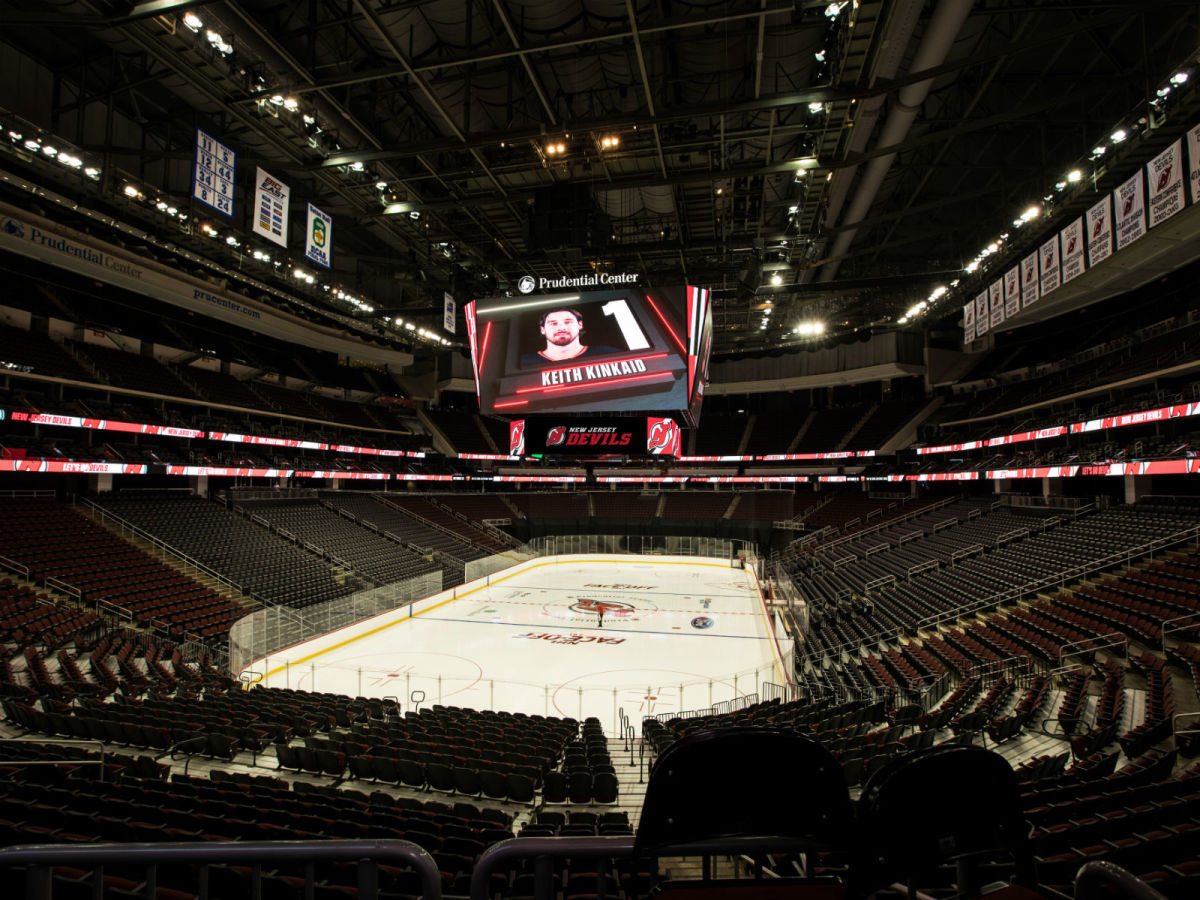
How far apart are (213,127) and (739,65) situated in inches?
625

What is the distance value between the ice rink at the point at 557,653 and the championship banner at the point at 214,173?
12.0m

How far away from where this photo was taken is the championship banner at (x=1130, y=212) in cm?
1444

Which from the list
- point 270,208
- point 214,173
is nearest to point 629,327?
point 270,208

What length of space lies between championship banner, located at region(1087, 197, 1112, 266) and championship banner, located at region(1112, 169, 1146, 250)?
0.36 m

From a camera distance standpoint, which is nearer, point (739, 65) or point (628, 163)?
point (739, 65)

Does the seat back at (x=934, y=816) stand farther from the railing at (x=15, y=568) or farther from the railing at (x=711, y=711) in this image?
the railing at (x=15, y=568)

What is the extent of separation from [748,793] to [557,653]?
1958 centimetres

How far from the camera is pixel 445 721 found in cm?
1226

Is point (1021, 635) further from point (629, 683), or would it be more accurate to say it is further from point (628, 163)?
point (628, 163)

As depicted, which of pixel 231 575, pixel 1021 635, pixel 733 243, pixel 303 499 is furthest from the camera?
pixel 303 499

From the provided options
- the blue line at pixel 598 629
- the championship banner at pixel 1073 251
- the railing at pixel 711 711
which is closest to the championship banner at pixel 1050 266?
the championship banner at pixel 1073 251

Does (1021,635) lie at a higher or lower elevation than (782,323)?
lower

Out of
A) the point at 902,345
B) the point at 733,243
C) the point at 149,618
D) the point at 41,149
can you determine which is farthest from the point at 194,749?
the point at 902,345

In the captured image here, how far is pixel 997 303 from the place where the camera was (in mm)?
22547
